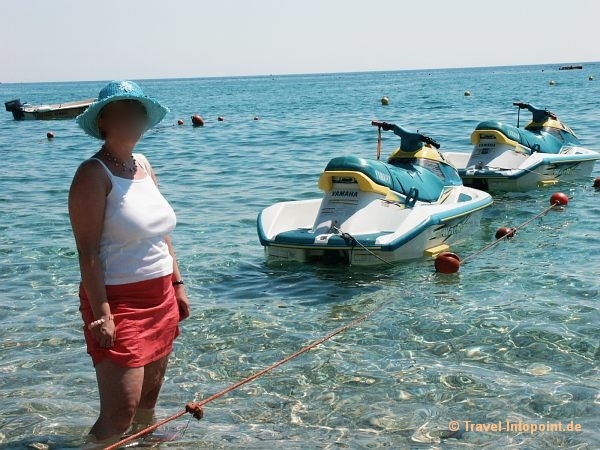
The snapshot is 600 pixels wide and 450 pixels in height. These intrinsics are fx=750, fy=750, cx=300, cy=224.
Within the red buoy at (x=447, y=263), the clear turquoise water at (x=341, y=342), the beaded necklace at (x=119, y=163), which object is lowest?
the clear turquoise water at (x=341, y=342)

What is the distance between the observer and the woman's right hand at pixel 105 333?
326 centimetres

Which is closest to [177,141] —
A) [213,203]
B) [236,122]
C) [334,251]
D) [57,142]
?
[57,142]

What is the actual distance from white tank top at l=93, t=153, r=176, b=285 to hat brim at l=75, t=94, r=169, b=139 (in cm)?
25

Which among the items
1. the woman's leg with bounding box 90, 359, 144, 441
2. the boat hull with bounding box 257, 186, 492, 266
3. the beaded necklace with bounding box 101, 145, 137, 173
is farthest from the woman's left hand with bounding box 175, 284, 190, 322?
the boat hull with bounding box 257, 186, 492, 266

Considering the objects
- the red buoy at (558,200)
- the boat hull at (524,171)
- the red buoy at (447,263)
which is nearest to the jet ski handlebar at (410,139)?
the red buoy at (447,263)

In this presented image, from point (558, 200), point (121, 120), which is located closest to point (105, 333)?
point (121, 120)

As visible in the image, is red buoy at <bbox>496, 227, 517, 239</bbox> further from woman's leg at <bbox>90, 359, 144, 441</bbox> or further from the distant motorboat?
the distant motorboat

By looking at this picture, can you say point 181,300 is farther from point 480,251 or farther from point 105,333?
point 480,251

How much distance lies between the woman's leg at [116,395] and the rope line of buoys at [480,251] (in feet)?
15.3

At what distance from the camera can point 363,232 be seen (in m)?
8.05

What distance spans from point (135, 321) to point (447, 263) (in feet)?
15.6

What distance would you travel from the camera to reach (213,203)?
42.0ft

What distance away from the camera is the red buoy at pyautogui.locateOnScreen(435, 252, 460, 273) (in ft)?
24.9

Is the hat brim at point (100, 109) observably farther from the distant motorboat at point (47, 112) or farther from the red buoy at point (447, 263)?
the distant motorboat at point (47, 112)
